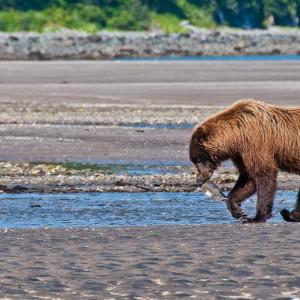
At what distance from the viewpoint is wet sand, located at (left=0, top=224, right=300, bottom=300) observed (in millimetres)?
7785

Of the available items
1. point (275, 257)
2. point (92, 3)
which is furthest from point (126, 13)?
point (275, 257)

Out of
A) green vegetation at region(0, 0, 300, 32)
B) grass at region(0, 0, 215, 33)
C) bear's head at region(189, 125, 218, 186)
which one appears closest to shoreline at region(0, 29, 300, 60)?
grass at region(0, 0, 215, 33)

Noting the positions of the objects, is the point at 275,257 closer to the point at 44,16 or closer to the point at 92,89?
the point at 92,89

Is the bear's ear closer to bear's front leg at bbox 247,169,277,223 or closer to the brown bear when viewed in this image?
the brown bear

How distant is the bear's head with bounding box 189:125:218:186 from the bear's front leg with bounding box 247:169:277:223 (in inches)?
18.5

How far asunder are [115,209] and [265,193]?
213cm

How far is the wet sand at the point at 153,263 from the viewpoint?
7.79m

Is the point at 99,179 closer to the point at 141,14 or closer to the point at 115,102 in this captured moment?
the point at 115,102

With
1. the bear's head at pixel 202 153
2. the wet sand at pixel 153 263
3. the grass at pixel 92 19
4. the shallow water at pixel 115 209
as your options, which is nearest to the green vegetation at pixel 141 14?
the grass at pixel 92 19

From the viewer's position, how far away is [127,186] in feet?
48.8

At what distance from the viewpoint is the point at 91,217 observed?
40.0 feet

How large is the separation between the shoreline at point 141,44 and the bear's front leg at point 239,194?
5588 centimetres

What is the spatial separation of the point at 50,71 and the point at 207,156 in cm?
3821

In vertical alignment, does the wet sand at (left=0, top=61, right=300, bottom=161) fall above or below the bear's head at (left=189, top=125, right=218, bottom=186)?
below
